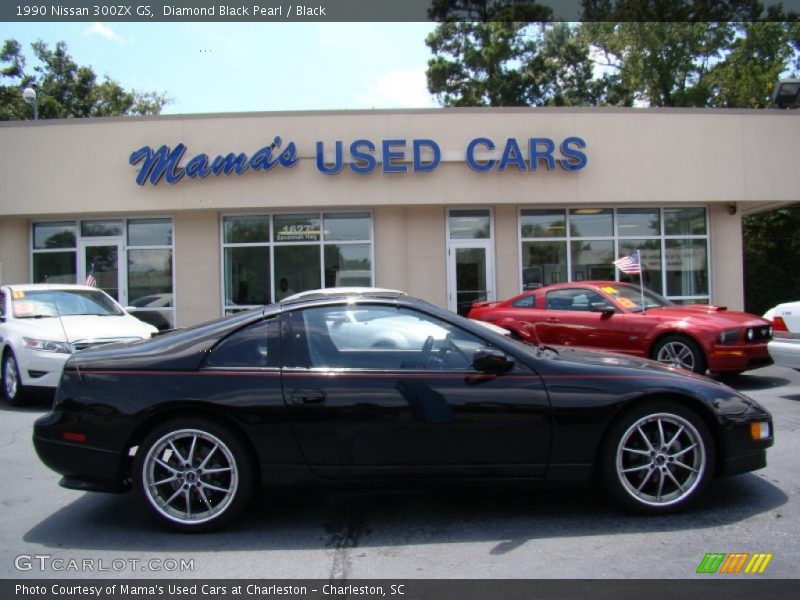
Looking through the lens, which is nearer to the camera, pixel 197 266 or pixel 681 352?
pixel 681 352

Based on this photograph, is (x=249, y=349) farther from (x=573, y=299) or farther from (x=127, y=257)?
(x=127, y=257)

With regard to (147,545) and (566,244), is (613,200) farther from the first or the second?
(147,545)

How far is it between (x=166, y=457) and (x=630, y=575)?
280 centimetres

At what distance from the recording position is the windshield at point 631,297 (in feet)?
31.3

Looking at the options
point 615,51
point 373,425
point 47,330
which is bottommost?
point 373,425

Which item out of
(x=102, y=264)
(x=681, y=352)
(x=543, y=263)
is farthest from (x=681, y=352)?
(x=102, y=264)

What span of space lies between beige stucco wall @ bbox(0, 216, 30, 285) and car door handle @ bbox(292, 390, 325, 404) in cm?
1377

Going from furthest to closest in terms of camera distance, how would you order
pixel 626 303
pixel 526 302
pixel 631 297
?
pixel 526 302, pixel 631 297, pixel 626 303

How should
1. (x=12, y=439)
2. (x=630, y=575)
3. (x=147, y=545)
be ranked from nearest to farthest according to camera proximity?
(x=630, y=575)
(x=147, y=545)
(x=12, y=439)

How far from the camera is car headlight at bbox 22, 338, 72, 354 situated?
8.20 m

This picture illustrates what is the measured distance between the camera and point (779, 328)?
7.79 m

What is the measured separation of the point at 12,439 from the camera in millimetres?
6746

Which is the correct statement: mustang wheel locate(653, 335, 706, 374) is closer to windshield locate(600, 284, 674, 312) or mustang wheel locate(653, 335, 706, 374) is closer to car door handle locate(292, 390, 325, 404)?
windshield locate(600, 284, 674, 312)

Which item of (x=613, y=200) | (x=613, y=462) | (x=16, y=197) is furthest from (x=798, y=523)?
(x=16, y=197)
